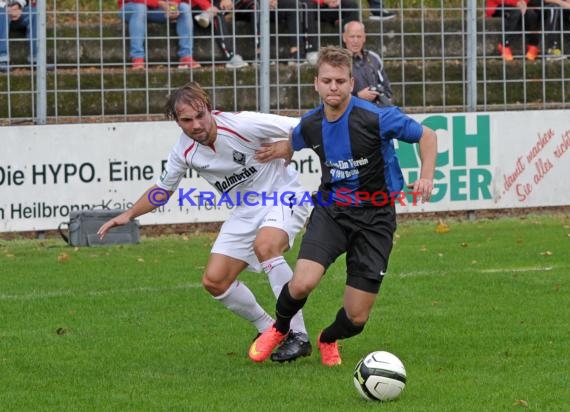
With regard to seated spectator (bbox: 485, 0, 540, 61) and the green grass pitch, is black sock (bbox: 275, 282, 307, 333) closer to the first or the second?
the green grass pitch

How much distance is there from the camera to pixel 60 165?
46.6ft

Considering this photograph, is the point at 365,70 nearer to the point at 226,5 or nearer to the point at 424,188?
the point at 226,5

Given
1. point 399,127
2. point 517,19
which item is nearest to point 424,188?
point 399,127

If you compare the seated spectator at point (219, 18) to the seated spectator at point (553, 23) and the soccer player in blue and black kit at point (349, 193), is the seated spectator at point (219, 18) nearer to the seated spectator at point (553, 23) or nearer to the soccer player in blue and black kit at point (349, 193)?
the seated spectator at point (553, 23)

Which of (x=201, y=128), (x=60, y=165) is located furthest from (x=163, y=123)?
(x=201, y=128)

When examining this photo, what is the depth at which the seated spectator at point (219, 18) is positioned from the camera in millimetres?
15086

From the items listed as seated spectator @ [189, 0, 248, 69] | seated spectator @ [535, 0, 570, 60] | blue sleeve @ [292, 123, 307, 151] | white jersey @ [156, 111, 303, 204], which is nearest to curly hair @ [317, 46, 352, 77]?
blue sleeve @ [292, 123, 307, 151]

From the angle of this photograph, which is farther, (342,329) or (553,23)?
(553,23)

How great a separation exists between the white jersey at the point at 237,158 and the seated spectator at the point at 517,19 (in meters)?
8.61

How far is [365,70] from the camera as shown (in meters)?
14.6

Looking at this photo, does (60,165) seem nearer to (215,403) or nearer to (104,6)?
(104,6)

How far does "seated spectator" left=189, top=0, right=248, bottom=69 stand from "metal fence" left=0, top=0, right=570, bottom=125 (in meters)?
0.07

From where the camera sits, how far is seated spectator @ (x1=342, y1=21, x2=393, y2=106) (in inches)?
567

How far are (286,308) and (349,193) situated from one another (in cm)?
78
